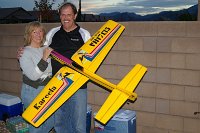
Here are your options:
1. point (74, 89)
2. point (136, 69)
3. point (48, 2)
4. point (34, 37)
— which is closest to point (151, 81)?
point (136, 69)

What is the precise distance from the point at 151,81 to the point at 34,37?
7.27 ft

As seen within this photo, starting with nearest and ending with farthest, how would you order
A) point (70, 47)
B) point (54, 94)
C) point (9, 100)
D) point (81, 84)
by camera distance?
point (54, 94) → point (81, 84) → point (70, 47) → point (9, 100)

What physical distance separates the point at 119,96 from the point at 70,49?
0.98m

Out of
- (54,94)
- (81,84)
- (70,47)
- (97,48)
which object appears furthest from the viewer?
(97,48)

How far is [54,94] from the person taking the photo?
3865 millimetres

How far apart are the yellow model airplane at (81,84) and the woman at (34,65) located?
Result: 0.11m

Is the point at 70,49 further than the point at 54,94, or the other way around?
the point at 70,49

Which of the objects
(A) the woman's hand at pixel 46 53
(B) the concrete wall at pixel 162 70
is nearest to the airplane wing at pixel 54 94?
(A) the woman's hand at pixel 46 53

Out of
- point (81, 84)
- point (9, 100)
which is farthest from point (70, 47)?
point (9, 100)

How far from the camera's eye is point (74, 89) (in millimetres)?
3904

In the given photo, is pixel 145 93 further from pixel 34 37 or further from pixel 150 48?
pixel 34 37

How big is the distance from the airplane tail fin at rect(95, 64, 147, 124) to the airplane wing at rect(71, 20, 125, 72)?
A: 54cm

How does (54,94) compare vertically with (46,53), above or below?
below

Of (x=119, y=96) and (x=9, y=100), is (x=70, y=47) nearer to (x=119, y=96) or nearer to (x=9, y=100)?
(x=119, y=96)
